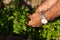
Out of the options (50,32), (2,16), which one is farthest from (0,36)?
(50,32)

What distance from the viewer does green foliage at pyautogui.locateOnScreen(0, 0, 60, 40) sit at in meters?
5.79

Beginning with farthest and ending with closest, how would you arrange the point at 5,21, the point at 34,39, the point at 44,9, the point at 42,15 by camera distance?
the point at 5,21 < the point at 34,39 < the point at 44,9 < the point at 42,15

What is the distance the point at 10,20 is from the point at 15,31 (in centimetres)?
49

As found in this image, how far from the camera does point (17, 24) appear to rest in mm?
5875

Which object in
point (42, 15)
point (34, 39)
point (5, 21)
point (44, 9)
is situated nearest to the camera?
point (42, 15)

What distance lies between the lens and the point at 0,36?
5.80 meters

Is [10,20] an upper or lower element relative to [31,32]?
upper

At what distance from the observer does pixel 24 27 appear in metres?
5.82

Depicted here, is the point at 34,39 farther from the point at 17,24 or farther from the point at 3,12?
the point at 3,12

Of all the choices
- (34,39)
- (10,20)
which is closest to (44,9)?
(34,39)

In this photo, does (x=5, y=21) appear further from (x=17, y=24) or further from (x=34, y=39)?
(x=34, y=39)

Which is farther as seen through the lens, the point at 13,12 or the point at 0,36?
the point at 13,12

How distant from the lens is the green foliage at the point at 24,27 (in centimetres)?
579

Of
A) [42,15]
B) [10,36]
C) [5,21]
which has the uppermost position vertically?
[5,21]
